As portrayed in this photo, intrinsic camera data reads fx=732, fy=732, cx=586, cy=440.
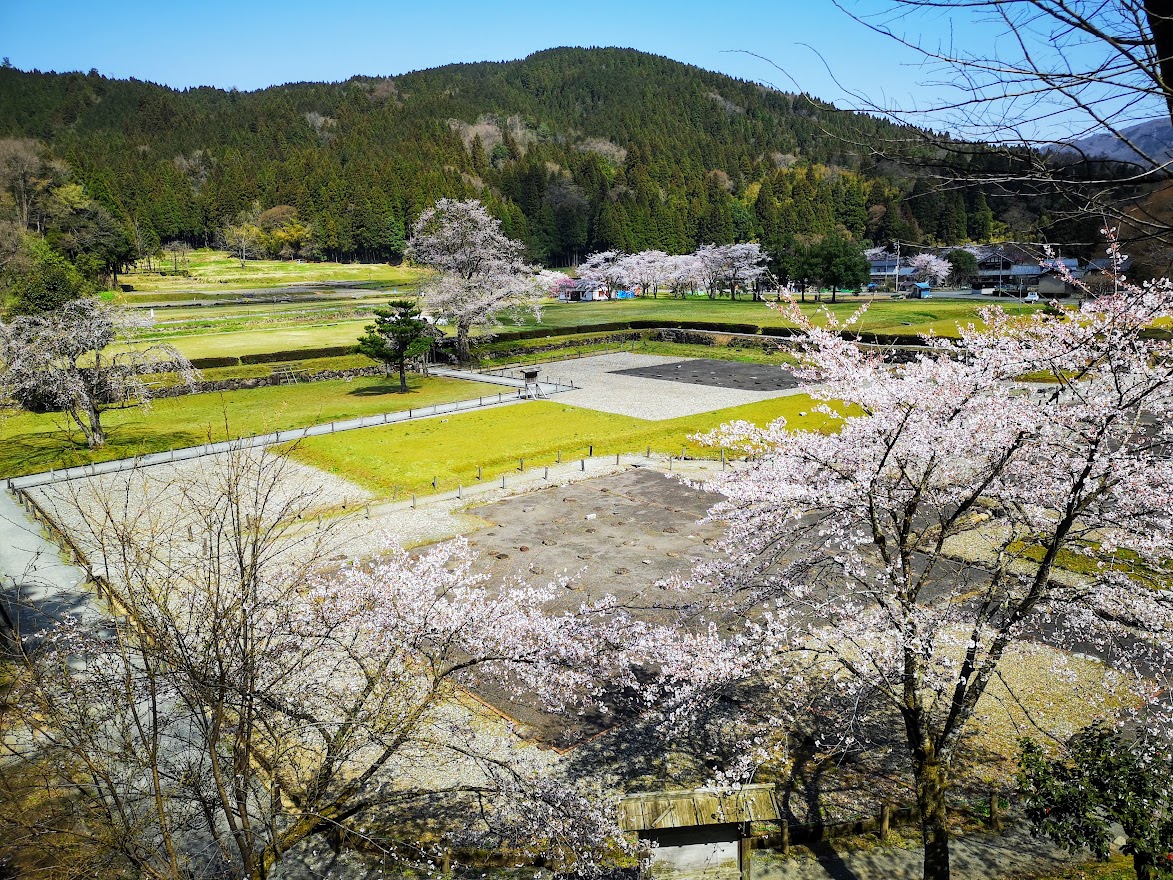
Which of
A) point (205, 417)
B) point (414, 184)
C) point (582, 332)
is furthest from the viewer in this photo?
point (414, 184)

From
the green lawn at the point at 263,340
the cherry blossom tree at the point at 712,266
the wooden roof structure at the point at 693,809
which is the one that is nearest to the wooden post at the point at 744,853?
the wooden roof structure at the point at 693,809

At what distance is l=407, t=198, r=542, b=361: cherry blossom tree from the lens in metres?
45.7

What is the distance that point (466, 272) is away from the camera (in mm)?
47344

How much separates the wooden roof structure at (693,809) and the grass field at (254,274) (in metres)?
70.7

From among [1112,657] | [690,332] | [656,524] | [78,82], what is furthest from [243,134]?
[1112,657]

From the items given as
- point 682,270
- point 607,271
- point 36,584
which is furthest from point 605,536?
point 607,271

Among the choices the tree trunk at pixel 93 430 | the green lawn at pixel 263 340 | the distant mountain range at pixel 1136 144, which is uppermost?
the distant mountain range at pixel 1136 144

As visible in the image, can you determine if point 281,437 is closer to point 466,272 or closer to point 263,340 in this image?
point 466,272

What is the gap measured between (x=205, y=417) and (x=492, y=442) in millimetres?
14228

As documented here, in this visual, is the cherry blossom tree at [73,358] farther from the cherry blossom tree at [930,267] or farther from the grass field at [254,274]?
the cherry blossom tree at [930,267]

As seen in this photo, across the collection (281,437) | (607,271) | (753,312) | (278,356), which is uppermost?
(607,271)

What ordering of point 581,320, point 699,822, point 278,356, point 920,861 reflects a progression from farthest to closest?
1. point 581,320
2. point 278,356
3. point 920,861
4. point 699,822

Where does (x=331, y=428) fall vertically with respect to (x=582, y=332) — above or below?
below

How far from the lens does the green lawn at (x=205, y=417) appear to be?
26.8 m
